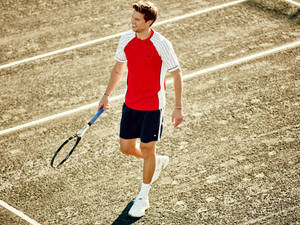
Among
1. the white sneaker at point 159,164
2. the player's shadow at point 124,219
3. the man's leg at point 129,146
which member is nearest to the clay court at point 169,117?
the player's shadow at point 124,219

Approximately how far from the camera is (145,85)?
5879 millimetres

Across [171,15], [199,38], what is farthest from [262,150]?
[171,15]

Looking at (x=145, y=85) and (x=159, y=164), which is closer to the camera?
(x=145, y=85)

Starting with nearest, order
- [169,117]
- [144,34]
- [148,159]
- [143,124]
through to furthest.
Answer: [144,34], [143,124], [148,159], [169,117]

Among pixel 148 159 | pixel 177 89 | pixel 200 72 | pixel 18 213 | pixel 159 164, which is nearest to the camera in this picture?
pixel 177 89

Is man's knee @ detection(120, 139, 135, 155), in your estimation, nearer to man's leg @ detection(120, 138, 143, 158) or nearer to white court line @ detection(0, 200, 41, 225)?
man's leg @ detection(120, 138, 143, 158)

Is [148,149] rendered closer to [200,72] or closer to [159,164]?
[159,164]

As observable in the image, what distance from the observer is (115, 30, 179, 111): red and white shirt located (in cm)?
573

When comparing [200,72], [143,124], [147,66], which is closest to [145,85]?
[147,66]

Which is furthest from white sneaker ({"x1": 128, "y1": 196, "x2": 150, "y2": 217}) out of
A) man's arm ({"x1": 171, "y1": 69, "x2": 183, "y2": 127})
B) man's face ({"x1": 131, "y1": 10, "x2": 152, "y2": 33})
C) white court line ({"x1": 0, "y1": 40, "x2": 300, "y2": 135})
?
white court line ({"x1": 0, "y1": 40, "x2": 300, "y2": 135})

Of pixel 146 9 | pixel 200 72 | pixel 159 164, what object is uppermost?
pixel 146 9

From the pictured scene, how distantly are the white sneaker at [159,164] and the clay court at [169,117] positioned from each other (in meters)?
0.12

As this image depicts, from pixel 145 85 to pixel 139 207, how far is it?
1543 millimetres

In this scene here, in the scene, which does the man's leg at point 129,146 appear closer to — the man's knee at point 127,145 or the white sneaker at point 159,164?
the man's knee at point 127,145
